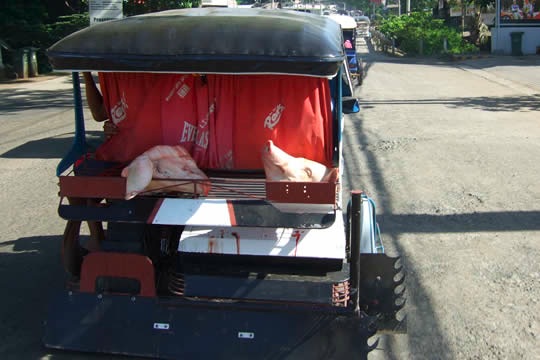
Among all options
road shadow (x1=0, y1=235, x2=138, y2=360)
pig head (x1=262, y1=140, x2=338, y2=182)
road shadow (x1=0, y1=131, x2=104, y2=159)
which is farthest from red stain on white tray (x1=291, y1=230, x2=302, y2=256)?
road shadow (x1=0, y1=131, x2=104, y2=159)

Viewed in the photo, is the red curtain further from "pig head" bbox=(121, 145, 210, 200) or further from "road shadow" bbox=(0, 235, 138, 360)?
"road shadow" bbox=(0, 235, 138, 360)

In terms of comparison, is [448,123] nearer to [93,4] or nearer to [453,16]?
[93,4]

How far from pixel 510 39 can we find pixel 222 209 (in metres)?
32.5

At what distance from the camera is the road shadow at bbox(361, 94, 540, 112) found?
50.0 feet

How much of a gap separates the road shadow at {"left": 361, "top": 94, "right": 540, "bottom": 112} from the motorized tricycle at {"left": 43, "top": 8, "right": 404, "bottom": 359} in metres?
A: 11.6

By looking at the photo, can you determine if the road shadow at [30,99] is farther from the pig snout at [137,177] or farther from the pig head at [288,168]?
the pig head at [288,168]

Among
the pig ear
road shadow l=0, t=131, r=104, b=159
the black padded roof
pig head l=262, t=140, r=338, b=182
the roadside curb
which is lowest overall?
road shadow l=0, t=131, r=104, b=159

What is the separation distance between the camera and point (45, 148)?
445 inches

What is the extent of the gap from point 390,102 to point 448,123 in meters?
3.59

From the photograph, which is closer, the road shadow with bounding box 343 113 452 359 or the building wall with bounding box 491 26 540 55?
the road shadow with bounding box 343 113 452 359

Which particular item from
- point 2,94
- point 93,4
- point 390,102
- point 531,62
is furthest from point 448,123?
point 531,62

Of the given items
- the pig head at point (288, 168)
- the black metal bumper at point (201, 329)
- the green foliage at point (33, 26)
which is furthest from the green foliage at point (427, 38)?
the black metal bumper at point (201, 329)

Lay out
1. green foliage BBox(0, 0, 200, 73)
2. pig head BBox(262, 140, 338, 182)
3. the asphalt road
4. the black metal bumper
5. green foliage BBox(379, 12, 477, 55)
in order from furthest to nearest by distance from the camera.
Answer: green foliage BBox(379, 12, 477, 55), green foliage BBox(0, 0, 200, 73), the asphalt road, pig head BBox(262, 140, 338, 182), the black metal bumper

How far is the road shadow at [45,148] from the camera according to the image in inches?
420
